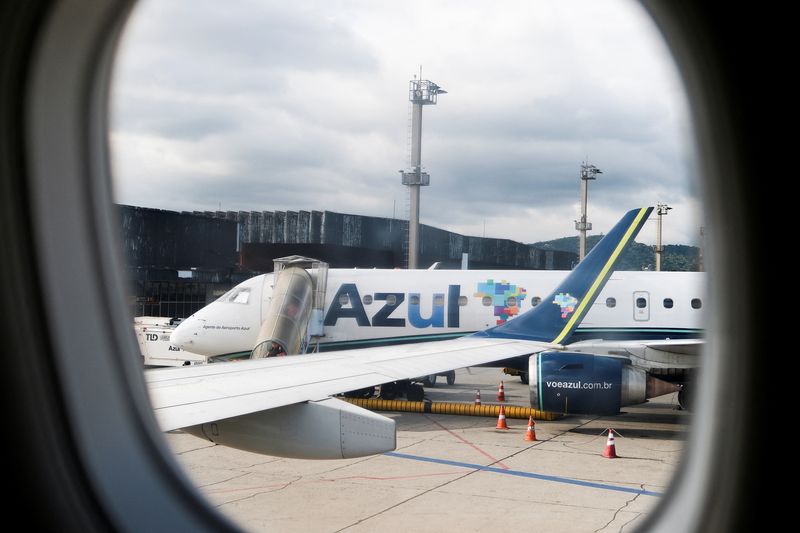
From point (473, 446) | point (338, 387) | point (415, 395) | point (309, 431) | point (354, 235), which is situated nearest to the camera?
point (309, 431)

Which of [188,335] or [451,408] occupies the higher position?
[188,335]

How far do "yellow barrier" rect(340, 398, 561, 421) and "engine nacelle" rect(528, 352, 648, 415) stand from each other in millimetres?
1336

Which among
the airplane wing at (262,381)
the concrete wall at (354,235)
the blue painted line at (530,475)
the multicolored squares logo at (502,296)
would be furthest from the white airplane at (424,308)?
the concrete wall at (354,235)

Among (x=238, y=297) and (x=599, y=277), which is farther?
(x=238, y=297)

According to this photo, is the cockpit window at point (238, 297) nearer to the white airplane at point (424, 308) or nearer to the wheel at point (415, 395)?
the white airplane at point (424, 308)

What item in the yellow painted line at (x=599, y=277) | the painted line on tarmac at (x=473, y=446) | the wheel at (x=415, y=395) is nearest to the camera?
the painted line on tarmac at (x=473, y=446)

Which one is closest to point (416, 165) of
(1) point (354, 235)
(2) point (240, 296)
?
(1) point (354, 235)

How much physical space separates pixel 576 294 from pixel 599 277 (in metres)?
0.46

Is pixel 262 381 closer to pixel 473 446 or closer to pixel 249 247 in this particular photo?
pixel 473 446

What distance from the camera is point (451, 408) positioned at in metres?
13.1

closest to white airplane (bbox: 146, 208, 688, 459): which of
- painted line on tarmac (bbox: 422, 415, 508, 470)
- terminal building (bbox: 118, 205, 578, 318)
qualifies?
painted line on tarmac (bbox: 422, 415, 508, 470)

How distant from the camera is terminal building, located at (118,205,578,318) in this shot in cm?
2656

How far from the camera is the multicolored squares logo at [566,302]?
38.3 ft

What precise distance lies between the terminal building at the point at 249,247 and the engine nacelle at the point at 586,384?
14.0 m
